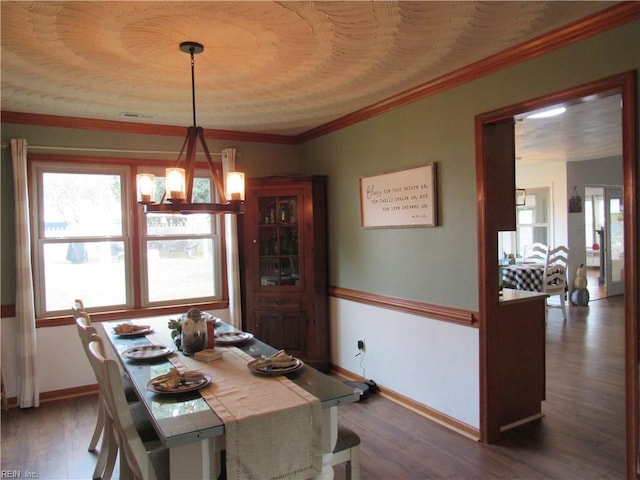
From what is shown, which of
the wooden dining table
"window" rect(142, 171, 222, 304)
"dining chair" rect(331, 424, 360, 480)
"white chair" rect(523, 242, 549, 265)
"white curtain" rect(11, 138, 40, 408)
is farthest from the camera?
"white chair" rect(523, 242, 549, 265)

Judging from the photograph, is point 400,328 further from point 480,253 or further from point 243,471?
point 243,471

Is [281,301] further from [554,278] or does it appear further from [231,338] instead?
[554,278]

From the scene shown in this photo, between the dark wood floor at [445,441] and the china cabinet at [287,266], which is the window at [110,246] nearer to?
the china cabinet at [287,266]

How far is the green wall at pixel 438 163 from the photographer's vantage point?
2406 mm

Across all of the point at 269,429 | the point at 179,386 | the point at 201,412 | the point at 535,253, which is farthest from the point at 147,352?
the point at 535,253

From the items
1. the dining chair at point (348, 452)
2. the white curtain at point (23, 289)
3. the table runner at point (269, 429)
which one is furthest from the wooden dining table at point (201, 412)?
the white curtain at point (23, 289)

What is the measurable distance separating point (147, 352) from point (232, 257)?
2175mm

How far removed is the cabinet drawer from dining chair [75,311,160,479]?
6.21 ft

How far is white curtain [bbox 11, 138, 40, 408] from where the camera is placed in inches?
146

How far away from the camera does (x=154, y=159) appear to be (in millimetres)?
4379

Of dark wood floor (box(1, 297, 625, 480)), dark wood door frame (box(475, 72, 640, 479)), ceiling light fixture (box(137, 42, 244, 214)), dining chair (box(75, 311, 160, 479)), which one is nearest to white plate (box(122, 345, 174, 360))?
dining chair (box(75, 311, 160, 479))

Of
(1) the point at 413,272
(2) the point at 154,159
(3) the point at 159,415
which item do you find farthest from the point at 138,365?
(2) the point at 154,159

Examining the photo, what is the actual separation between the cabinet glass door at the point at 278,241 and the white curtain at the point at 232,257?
0.25 metres

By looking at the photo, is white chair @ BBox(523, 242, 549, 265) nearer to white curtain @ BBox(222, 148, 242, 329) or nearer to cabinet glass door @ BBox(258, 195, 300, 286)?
cabinet glass door @ BBox(258, 195, 300, 286)
